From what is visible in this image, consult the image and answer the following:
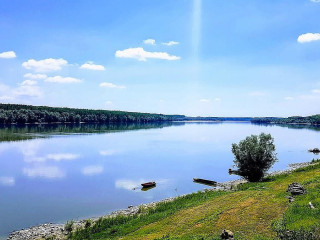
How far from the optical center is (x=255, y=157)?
4750cm

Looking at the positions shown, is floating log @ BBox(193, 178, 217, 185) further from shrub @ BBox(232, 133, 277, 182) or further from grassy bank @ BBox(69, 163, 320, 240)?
grassy bank @ BBox(69, 163, 320, 240)

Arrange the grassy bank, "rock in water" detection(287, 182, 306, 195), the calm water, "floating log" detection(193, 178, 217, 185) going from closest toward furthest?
the grassy bank
"rock in water" detection(287, 182, 306, 195)
the calm water
"floating log" detection(193, 178, 217, 185)

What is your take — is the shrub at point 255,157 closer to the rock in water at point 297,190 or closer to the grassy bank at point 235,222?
the grassy bank at point 235,222

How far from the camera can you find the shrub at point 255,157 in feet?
156

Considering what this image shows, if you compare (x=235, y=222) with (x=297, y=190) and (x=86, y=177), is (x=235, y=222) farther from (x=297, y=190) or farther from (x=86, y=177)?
(x=86, y=177)

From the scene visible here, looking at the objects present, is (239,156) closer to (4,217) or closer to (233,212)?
(233,212)

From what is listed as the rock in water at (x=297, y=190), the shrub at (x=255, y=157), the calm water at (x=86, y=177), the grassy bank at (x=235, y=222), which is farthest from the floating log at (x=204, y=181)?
the rock in water at (x=297, y=190)

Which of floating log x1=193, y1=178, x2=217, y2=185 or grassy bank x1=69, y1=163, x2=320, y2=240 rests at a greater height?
grassy bank x1=69, y1=163, x2=320, y2=240

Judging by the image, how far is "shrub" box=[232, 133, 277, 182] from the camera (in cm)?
4767

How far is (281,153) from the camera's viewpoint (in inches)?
4099

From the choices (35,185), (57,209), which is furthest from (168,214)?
(35,185)

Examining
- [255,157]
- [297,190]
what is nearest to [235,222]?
[297,190]

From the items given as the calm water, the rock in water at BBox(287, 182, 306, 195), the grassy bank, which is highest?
the rock in water at BBox(287, 182, 306, 195)

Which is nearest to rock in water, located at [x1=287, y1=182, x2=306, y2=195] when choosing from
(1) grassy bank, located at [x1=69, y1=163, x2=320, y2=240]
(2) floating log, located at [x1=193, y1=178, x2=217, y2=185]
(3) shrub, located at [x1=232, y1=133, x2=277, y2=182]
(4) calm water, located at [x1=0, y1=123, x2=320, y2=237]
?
(1) grassy bank, located at [x1=69, y1=163, x2=320, y2=240]
